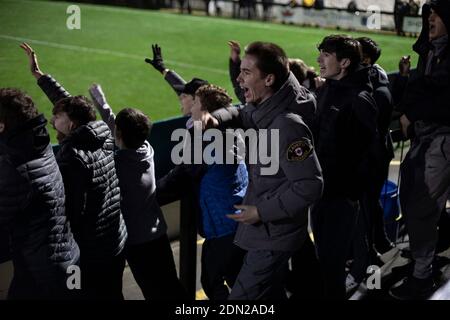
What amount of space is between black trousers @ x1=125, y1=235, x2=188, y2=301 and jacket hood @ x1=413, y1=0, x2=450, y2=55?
2252 mm

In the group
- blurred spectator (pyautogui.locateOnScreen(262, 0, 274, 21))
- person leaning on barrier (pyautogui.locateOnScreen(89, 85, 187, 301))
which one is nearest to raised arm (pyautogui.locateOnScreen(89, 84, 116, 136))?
person leaning on barrier (pyautogui.locateOnScreen(89, 85, 187, 301))

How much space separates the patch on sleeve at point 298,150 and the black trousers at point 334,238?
103 cm

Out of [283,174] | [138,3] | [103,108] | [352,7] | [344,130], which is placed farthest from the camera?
[138,3]

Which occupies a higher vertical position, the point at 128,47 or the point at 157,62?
the point at 157,62

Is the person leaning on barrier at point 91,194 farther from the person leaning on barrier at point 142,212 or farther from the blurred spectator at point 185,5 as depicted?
the blurred spectator at point 185,5

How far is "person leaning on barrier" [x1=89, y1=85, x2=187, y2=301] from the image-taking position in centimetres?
363

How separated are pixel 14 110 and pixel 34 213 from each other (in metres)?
0.50

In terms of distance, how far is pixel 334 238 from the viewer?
13.0 feet

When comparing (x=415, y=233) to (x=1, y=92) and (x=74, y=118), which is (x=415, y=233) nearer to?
(x=74, y=118)

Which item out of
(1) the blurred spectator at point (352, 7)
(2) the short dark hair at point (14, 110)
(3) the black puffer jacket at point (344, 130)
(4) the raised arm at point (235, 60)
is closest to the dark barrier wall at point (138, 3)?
(1) the blurred spectator at point (352, 7)

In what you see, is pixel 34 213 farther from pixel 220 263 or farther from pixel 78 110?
pixel 220 263

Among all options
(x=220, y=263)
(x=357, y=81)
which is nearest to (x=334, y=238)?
(x=220, y=263)

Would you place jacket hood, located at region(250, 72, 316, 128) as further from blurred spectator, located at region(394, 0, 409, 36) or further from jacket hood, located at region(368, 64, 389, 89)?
blurred spectator, located at region(394, 0, 409, 36)
